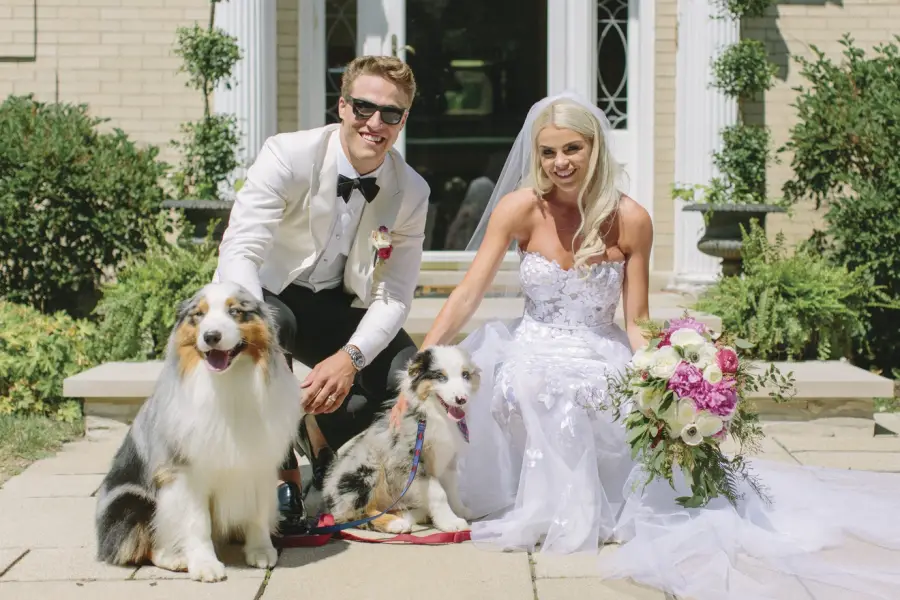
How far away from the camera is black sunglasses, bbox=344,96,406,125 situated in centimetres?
399

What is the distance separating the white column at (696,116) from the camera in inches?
309


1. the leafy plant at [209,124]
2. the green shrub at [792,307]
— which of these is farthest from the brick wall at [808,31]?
the leafy plant at [209,124]

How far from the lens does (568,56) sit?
27.3 ft

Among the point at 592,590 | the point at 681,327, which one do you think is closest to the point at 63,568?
the point at 592,590

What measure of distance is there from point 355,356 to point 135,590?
1.17m

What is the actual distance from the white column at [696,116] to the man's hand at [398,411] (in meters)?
4.38

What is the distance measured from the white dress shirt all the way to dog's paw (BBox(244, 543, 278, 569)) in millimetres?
1222

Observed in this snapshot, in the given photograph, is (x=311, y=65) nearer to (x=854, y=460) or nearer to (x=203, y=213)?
(x=203, y=213)

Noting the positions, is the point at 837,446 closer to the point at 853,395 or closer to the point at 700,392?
the point at 853,395

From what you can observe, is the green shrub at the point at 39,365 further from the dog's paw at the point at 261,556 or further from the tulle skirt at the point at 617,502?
the tulle skirt at the point at 617,502

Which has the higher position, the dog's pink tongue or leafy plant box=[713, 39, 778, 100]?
leafy plant box=[713, 39, 778, 100]

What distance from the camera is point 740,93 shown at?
7.53m

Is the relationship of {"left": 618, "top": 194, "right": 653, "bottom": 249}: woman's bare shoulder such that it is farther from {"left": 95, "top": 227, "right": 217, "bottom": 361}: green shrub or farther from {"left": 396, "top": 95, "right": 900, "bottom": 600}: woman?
{"left": 95, "top": 227, "right": 217, "bottom": 361}: green shrub

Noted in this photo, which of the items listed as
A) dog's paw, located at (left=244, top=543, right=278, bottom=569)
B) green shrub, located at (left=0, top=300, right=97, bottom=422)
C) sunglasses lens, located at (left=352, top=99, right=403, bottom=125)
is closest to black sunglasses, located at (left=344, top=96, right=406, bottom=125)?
sunglasses lens, located at (left=352, top=99, right=403, bottom=125)
